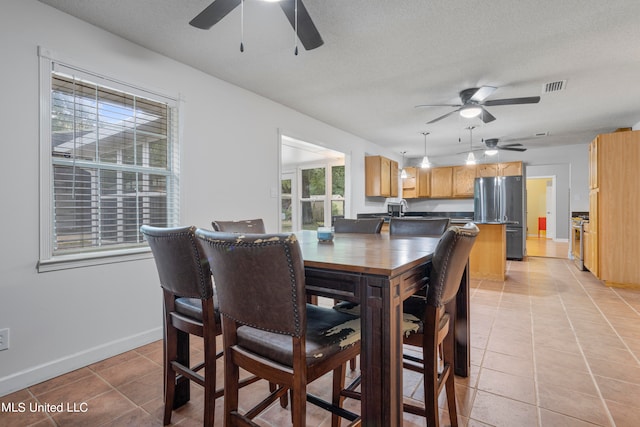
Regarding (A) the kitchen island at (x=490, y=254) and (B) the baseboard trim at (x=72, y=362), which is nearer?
(B) the baseboard trim at (x=72, y=362)

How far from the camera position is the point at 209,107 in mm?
3031

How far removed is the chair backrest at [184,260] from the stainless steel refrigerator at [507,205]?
226 inches

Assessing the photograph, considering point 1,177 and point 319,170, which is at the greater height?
point 319,170

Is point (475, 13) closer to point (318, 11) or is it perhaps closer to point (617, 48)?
point (318, 11)

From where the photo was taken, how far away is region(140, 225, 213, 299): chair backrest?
1.29 meters

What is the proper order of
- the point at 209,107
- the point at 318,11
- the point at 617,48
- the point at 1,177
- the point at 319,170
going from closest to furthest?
the point at 1,177 → the point at 318,11 → the point at 617,48 → the point at 209,107 → the point at 319,170

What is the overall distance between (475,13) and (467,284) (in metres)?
1.75

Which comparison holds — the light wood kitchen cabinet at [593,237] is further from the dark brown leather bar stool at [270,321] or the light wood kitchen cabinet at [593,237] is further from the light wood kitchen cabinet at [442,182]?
the dark brown leather bar stool at [270,321]

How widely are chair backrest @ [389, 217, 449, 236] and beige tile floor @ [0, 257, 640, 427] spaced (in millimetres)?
922

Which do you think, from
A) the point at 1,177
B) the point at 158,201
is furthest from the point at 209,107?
the point at 1,177

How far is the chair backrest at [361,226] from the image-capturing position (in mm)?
2691

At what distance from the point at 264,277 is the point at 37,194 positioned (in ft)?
6.26

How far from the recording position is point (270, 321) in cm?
101

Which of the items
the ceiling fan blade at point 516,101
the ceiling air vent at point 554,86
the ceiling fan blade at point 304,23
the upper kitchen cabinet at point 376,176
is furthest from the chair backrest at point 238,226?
the upper kitchen cabinet at point 376,176
